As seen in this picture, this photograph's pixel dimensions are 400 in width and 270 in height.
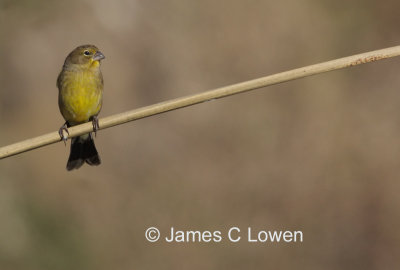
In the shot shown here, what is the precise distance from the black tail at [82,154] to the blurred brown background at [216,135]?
2.77 metres

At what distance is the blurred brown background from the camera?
27.1ft

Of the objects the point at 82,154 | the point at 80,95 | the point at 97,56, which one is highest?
the point at 97,56

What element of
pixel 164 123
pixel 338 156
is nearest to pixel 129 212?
pixel 164 123

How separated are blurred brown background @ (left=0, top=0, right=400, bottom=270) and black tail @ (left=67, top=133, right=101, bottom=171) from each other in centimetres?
277

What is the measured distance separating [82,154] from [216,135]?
3.78 m

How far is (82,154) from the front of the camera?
5332 millimetres

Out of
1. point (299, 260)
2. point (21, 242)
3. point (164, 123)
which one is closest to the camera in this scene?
point (21, 242)

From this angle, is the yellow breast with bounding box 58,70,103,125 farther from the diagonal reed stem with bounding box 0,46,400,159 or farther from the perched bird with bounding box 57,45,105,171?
the diagonal reed stem with bounding box 0,46,400,159

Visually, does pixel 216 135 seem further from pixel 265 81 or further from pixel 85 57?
pixel 265 81

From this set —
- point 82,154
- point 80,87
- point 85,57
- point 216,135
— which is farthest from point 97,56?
point 216,135

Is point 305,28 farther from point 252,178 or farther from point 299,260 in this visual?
point 299,260

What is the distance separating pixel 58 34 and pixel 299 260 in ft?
15.1

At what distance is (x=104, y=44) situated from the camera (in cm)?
916

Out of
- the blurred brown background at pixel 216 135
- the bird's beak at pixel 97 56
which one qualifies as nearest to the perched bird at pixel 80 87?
the bird's beak at pixel 97 56
